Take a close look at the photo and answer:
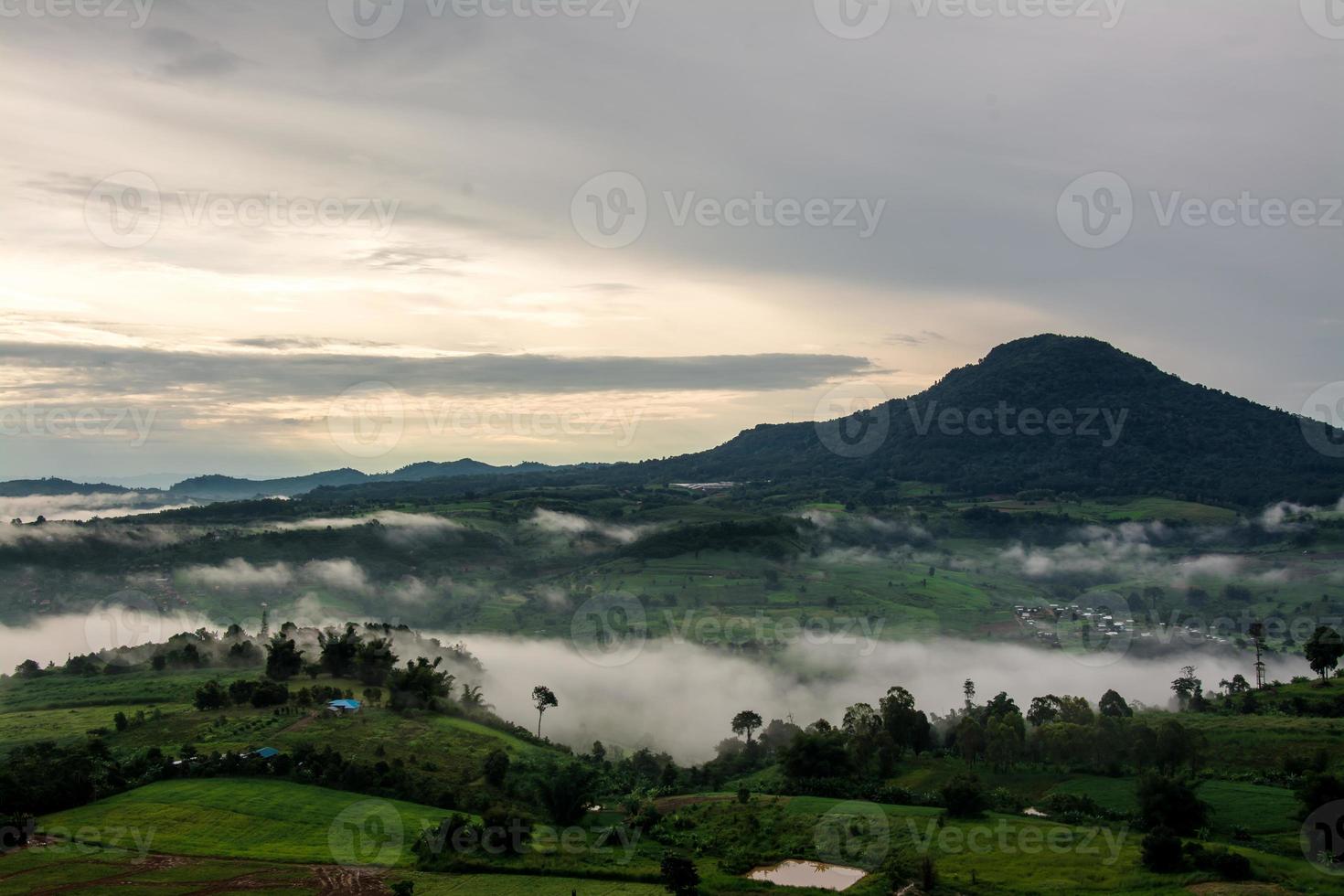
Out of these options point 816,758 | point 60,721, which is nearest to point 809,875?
point 816,758

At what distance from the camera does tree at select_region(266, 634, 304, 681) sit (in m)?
115

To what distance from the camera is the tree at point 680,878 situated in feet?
185

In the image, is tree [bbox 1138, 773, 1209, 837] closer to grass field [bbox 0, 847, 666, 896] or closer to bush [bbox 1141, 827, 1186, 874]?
bush [bbox 1141, 827, 1186, 874]

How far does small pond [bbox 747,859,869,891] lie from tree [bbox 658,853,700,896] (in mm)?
5384

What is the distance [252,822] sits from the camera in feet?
227

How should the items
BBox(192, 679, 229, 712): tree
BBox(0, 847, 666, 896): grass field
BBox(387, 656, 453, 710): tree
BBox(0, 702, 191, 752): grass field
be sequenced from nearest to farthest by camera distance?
BBox(0, 847, 666, 896): grass field
BBox(0, 702, 191, 752): grass field
BBox(192, 679, 229, 712): tree
BBox(387, 656, 453, 710): tree

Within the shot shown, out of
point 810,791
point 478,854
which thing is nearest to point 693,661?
point 810,791

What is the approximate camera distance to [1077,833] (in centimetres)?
6181

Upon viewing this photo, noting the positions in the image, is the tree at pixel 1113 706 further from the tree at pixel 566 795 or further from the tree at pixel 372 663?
the tree at pixel 372 663

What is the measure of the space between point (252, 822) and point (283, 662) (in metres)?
48.4

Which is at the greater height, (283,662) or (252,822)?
(283,662)

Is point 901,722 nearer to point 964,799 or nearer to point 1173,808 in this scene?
point 964,799

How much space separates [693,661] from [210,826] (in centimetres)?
11924

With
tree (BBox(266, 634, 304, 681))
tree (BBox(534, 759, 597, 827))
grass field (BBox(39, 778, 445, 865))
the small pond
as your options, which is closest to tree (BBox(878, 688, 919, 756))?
the small pond
